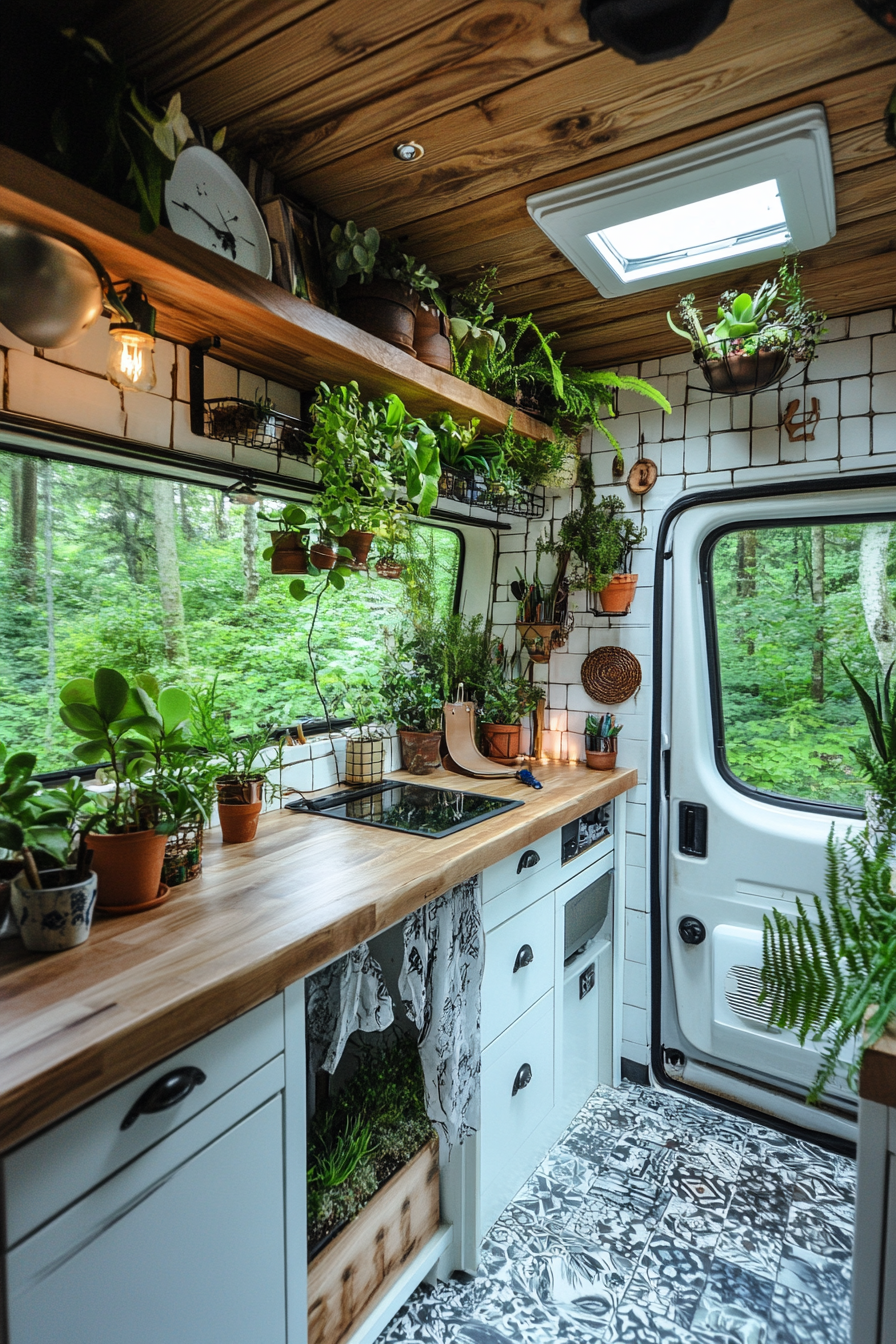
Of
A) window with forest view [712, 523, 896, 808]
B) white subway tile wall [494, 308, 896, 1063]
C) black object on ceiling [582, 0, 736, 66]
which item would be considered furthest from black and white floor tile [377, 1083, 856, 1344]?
black object on ceiling [582, 0, 736, 66]

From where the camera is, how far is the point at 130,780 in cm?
138

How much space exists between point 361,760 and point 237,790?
60cm

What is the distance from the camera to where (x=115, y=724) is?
53.6 inches

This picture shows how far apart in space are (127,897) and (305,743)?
916 mm

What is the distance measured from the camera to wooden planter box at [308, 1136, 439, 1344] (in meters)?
1.43

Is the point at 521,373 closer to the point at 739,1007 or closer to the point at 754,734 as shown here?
the point at 754,734

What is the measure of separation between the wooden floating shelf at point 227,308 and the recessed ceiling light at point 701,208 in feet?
1.55

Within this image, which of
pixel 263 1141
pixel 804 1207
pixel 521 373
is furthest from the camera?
pixel 521 373

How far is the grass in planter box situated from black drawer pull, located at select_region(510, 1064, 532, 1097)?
311 millimetres

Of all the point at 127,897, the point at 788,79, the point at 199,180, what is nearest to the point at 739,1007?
the point at 127,897

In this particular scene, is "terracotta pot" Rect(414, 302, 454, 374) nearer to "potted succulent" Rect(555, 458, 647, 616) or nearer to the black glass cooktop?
"potted succulent" Rect(555, 458, 647, 616)

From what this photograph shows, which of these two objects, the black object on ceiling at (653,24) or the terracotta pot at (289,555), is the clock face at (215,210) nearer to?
the terracotta pot at (289,555)

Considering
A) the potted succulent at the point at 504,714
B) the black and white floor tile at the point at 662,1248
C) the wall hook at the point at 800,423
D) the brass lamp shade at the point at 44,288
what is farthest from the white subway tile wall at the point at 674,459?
the brass lamp shade at the point at 44,288

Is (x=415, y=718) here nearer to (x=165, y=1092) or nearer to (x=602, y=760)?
(x=602, y=760)
